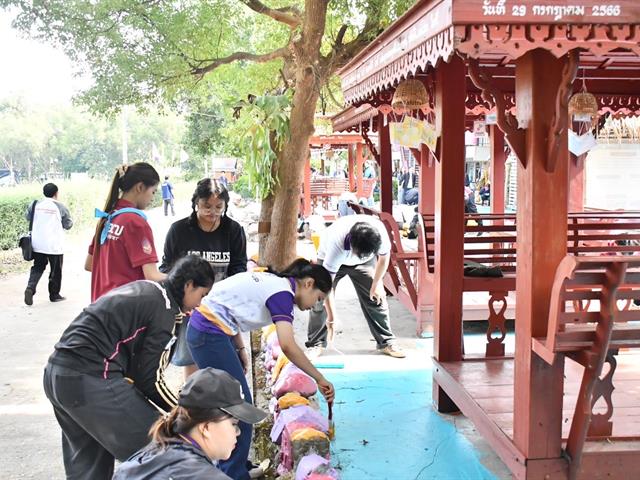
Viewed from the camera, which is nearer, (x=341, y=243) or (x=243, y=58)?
(x=341, y=243)

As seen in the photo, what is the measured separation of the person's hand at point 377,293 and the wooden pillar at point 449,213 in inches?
51.2

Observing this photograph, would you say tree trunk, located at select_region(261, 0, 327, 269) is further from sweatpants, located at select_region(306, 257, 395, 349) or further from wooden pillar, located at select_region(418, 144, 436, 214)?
wooden pillar, located at select_region(418, 144, 436, 214)

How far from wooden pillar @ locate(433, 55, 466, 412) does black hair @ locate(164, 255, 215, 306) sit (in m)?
2.44

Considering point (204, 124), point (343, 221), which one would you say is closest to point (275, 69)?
point (343, 221)

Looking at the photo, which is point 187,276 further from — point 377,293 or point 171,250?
point 377,293

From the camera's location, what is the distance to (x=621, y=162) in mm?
12648

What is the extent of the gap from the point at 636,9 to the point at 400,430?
325 cm

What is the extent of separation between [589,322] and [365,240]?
102 inches

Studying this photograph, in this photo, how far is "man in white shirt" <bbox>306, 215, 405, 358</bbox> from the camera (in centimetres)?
577

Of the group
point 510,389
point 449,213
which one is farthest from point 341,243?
point 510,389

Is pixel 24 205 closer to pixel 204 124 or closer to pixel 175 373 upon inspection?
pixel 204 124

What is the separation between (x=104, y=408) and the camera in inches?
109

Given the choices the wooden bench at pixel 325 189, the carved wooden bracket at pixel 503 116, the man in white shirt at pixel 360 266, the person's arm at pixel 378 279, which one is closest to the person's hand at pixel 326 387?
Answer: the carved wooden bracket at pixel 503 116

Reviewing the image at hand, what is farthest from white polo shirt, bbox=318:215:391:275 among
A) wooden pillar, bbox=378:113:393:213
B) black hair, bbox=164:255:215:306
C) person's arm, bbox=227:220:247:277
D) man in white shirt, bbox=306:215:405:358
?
wooden pillar, bbox=378:113:393:213
